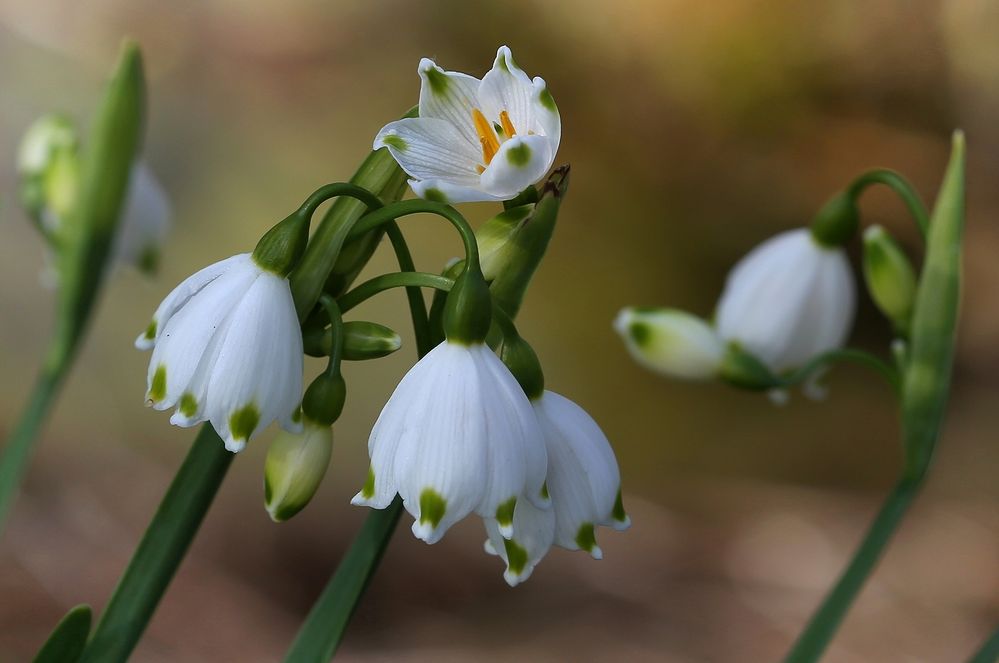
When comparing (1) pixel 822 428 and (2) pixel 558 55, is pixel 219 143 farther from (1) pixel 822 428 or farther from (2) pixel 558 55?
(1) pixel 822 428

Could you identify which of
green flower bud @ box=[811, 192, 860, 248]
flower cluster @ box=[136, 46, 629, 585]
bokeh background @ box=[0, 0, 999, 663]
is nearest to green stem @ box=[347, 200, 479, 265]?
flower cluster @ box=[136, 46, 629, 585]

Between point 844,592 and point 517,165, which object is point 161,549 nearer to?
point 517,165

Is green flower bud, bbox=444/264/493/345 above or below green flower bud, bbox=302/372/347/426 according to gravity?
above

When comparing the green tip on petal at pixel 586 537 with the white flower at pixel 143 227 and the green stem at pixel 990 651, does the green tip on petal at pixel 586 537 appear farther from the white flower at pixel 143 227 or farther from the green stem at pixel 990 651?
the white flower at pixel 143 227

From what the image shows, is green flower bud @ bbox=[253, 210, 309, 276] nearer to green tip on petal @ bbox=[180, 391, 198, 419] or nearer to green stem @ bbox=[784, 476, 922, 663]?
green tip on petal @ bbox=[180, 391, 198, 419]

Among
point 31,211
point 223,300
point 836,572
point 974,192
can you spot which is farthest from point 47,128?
point 974,192

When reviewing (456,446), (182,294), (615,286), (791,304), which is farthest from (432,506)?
(615,286)
